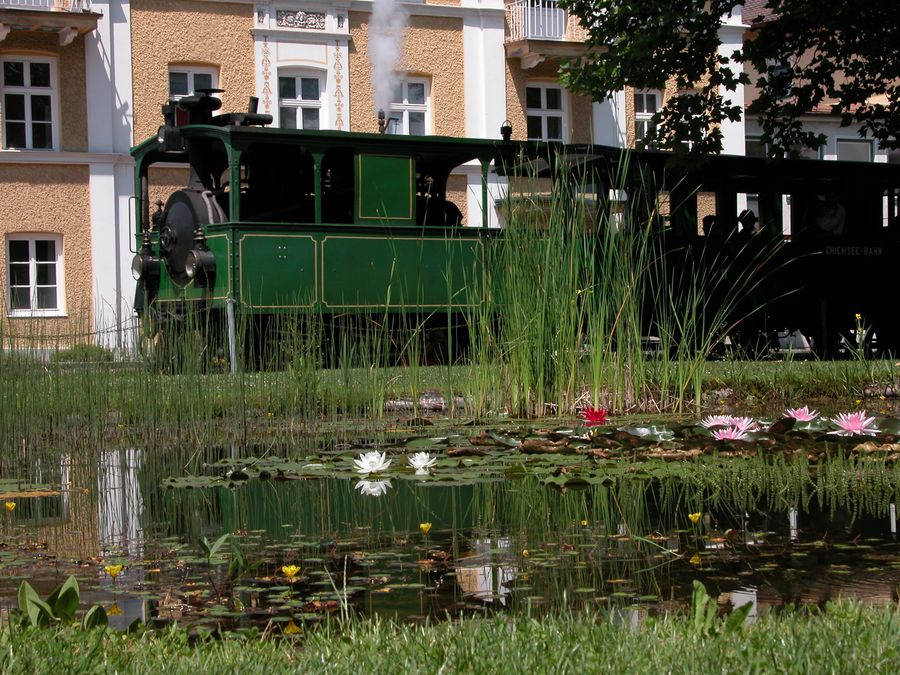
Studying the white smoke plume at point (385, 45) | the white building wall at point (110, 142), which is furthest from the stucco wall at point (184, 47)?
the white smoke plume at point (385, 45)

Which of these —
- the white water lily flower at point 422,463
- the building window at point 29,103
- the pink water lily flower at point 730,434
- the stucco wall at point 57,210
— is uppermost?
the building window at point 29,103

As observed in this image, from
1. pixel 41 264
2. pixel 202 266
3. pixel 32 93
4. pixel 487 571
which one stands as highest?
pixel 32 93

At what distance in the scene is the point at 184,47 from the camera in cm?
2388

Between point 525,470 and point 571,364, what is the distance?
8.54ft

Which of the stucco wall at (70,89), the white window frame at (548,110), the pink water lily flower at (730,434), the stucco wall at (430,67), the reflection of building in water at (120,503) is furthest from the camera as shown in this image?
the white window frame at (548,110)

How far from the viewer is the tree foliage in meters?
15.8

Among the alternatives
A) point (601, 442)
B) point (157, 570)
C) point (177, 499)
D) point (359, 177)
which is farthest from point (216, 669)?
point (359, 177)

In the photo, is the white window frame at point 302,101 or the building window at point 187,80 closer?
the building window at point 187,80

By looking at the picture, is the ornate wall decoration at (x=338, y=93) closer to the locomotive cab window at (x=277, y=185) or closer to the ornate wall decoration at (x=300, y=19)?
the ornate wall decoration at (x=300, y=19)

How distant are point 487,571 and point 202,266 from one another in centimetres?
1122

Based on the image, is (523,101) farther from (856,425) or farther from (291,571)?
(291,571)

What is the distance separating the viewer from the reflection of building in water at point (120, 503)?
414cm

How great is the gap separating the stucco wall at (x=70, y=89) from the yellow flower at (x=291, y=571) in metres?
20.7

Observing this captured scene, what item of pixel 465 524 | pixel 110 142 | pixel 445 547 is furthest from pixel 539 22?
pixel 445 547
